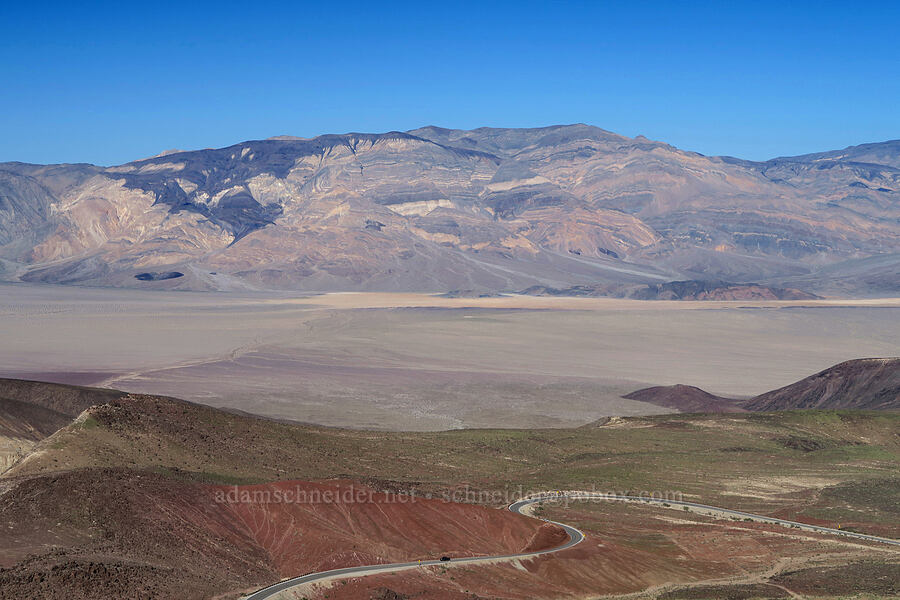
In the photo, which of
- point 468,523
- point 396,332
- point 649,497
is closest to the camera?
point 468,523

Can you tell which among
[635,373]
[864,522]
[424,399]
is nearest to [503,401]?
[424,399]

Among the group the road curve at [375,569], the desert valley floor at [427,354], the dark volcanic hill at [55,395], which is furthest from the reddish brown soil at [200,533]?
the desert valley floor at [427,354]

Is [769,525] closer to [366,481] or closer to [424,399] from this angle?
[366,481]

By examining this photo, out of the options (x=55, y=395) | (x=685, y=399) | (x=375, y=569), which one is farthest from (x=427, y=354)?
(x=375, y=569)

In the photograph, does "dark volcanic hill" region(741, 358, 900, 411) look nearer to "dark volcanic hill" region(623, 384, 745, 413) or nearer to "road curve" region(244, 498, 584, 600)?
"dark volcanic hill" region(623, 384, 745, 413)

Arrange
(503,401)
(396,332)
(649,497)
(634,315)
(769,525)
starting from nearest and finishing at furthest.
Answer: (769,525) < (649,497) < (503,401) < (396,332) < (634,315)

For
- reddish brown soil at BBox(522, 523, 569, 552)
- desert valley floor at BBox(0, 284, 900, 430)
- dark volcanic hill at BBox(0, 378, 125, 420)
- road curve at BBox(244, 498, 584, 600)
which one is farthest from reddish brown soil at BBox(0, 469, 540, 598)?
desert valley floor at BBox(0, 284, 900, 430)
